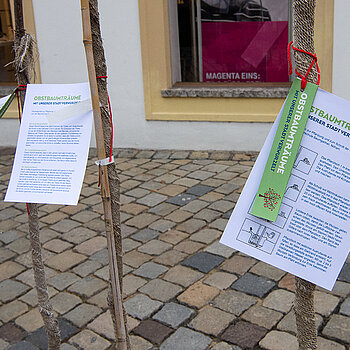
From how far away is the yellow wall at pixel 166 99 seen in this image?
677cm

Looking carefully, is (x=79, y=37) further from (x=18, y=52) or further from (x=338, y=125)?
(x=338, y=125)

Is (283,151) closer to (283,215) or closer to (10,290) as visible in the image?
(283,215)

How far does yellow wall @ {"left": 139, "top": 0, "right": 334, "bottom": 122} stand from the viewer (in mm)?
6770

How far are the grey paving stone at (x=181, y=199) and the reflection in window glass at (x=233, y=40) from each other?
228cm

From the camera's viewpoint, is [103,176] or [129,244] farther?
[129,244]

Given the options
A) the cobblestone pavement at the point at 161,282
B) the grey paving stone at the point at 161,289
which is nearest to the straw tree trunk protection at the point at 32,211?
the cobblestone pavement at the point at 161,282

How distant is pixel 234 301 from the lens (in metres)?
3.60

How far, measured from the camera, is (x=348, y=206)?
6.29ft

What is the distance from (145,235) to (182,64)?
11.0 ft

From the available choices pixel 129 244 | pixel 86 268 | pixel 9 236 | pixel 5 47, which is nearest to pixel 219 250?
pixel 129 244

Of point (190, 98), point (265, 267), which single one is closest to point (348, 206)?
point (265, 267)

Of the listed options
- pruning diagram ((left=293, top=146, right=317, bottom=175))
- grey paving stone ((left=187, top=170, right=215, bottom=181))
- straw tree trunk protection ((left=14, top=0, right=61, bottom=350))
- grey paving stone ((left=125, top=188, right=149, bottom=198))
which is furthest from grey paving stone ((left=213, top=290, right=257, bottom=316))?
grey paving stone ((left=187, top=170, right=215, bottom=181))

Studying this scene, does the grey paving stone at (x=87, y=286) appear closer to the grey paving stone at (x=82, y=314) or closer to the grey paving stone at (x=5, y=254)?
the grey paving stone at (x=82, y=314)

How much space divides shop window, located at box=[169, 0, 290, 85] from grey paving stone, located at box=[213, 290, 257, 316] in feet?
12.9
